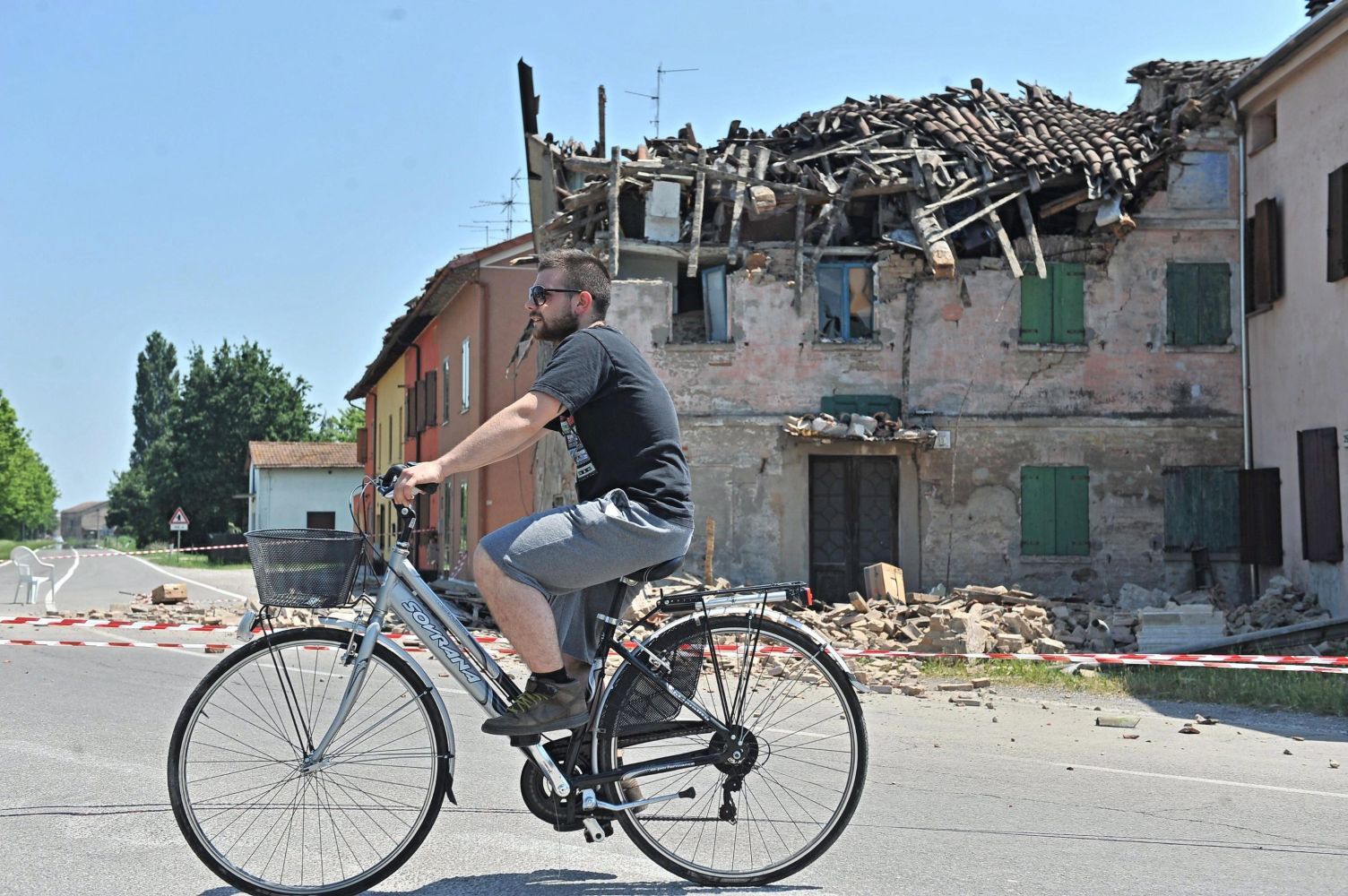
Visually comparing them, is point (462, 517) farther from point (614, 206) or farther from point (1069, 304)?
point (1069, 304)

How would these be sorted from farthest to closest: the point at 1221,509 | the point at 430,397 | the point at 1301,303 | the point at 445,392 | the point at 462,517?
the point at 430,397 → the point at 445,392 → the point at 462,517 → the point at 1221,509 → the point at 1301,303

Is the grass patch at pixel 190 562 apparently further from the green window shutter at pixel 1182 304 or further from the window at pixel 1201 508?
the green window shutter at pixel 1182 304

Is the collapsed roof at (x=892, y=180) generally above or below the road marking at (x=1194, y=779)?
above

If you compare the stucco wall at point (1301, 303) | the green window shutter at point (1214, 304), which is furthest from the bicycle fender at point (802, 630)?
the green window shutter at point (1214, 304)

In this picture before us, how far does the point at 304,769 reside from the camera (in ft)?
14.9

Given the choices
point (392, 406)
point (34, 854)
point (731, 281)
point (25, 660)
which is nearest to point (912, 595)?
point (731, 281)

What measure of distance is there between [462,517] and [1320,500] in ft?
56.5

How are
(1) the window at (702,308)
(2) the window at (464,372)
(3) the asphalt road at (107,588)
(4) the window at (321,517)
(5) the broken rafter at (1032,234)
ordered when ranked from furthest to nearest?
(4) the window at (321,517)
(2) the window at (464,372)
(3) the asphalt road at (107,588)
(1) the window at (702,308)
(5) the broken rafter at (1032,234)

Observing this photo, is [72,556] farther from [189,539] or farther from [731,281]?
[731,281]

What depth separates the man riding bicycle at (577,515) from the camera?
4344 mm

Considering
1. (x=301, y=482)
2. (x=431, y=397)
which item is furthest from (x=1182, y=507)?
(x=301, y=482)

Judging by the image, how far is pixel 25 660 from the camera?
1252 cm

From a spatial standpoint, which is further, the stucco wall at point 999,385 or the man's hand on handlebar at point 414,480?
the stucco wall at point 999,385

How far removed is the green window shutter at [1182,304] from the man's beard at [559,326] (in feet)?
61.7
